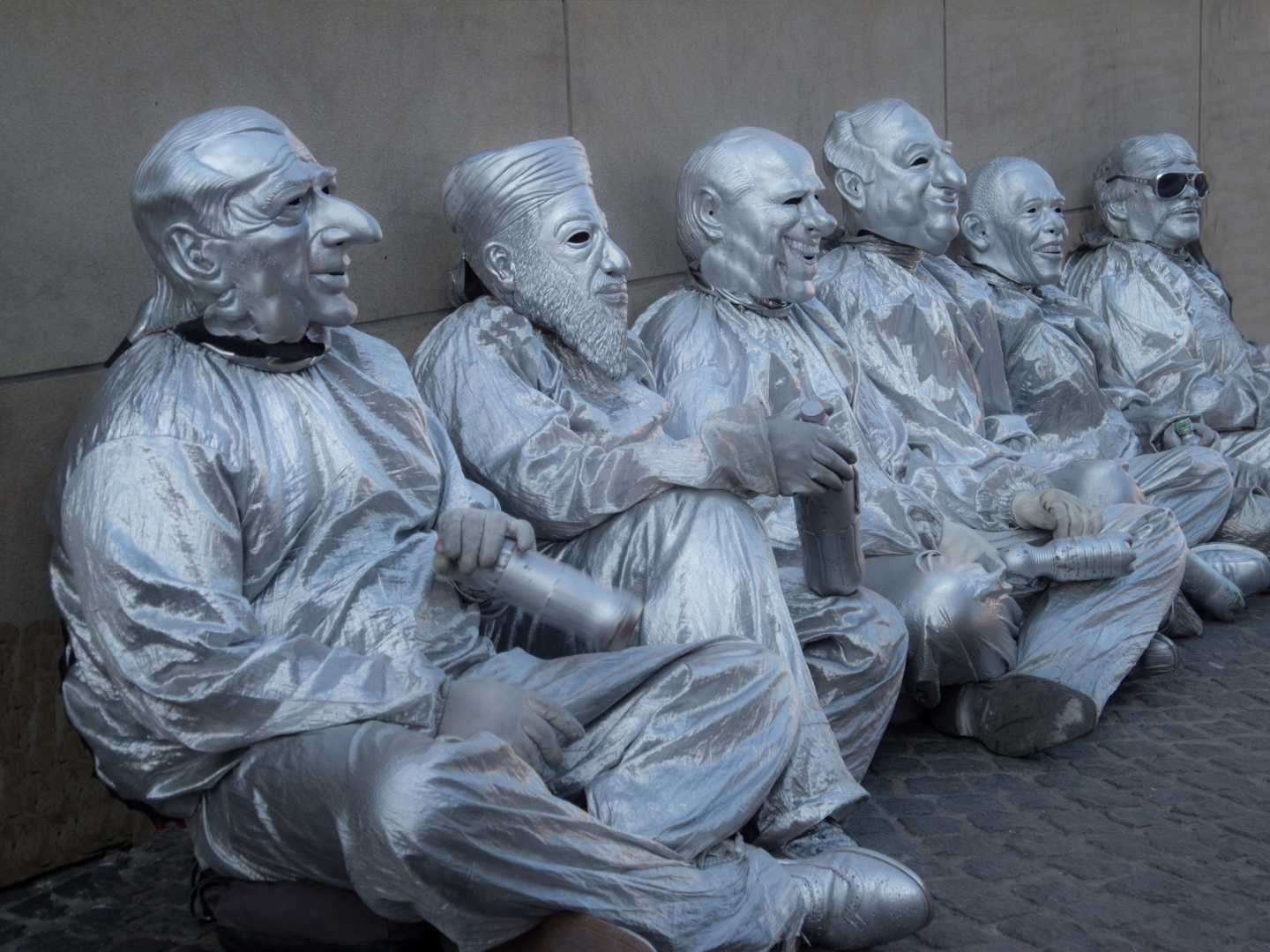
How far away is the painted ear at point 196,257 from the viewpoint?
2543 mm

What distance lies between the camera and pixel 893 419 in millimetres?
4398

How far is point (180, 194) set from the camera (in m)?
2.51

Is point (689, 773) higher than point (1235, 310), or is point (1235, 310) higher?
point (689, 773)

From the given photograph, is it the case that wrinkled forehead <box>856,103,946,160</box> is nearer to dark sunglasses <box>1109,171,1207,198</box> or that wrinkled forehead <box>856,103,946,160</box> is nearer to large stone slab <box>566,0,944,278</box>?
large stone slab <box>566,0,944,278</box>

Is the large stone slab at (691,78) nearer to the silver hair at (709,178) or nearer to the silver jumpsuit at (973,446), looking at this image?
the silver hair at (709,178)

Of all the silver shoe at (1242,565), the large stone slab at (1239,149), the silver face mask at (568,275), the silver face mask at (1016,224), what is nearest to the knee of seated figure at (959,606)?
the silver face mask at (568,275)

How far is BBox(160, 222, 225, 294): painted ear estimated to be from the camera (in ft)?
8.34

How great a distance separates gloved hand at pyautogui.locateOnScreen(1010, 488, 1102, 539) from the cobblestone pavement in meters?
0.56

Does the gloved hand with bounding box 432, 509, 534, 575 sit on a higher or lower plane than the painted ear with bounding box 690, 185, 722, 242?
lower

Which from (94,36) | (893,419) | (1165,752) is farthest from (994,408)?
(94,36)

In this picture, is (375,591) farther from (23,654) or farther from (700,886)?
(23,654)

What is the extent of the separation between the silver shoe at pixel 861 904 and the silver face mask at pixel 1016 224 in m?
3.64

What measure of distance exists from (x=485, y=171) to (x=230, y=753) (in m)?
1.69

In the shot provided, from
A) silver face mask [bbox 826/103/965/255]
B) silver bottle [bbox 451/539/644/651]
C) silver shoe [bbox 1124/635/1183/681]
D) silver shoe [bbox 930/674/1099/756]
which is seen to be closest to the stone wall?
silver face mask [bbox 826/103/965/255]
